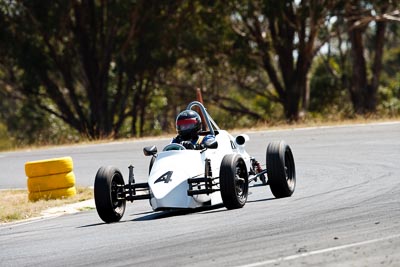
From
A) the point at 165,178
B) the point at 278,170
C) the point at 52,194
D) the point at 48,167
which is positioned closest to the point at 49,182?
the point at 52,194

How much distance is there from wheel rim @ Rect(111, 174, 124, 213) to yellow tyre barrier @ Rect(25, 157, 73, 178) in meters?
4.02

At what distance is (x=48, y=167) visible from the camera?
55.9 ft

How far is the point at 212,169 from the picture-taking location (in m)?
13.2

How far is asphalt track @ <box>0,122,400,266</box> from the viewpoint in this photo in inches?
333

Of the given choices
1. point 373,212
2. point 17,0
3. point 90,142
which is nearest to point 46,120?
point 17,0

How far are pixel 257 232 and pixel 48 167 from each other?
7.70 metres

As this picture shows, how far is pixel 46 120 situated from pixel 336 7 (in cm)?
2709

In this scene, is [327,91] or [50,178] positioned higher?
[327,91]

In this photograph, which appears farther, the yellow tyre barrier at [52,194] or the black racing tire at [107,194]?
the yellow tyre barrier at [52,194]

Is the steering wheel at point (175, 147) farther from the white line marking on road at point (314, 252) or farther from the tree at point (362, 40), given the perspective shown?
the tree at point (362, 40)

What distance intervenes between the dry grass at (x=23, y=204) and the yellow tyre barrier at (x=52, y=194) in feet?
0.38

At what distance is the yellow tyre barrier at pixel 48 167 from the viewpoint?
17.0 meters

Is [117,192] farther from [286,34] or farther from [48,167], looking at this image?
[286,34]

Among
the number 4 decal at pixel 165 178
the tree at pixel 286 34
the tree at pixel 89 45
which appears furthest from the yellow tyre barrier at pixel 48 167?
the tree at pixel 89 45
